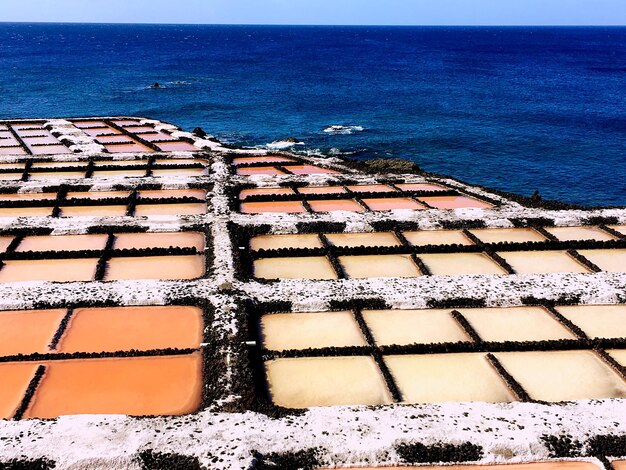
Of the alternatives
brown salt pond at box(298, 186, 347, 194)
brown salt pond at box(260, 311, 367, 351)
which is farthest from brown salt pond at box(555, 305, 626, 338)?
brown salt pond at box(298, 186, 347, 194)

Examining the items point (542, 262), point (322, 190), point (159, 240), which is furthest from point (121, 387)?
point (322, 190)

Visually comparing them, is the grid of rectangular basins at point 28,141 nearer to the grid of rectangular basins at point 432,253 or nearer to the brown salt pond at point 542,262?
the grid of rectangular basins at point 432,253

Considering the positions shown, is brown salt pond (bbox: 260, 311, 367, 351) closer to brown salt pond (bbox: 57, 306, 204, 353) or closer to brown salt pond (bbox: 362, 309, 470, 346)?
brown salt pond (bbox: 362, 309, 470, 346)

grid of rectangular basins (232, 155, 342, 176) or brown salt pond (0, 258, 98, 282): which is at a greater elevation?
brown salt pond (0, 258, 98, 282)

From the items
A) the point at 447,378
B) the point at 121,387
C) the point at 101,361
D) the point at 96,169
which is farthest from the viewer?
the point at 96,169

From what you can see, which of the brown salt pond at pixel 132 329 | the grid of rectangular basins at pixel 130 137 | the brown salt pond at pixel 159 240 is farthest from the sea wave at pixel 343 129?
the brown salt pond at pixel 132 329

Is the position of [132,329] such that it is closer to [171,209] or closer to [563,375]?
[171,209]
